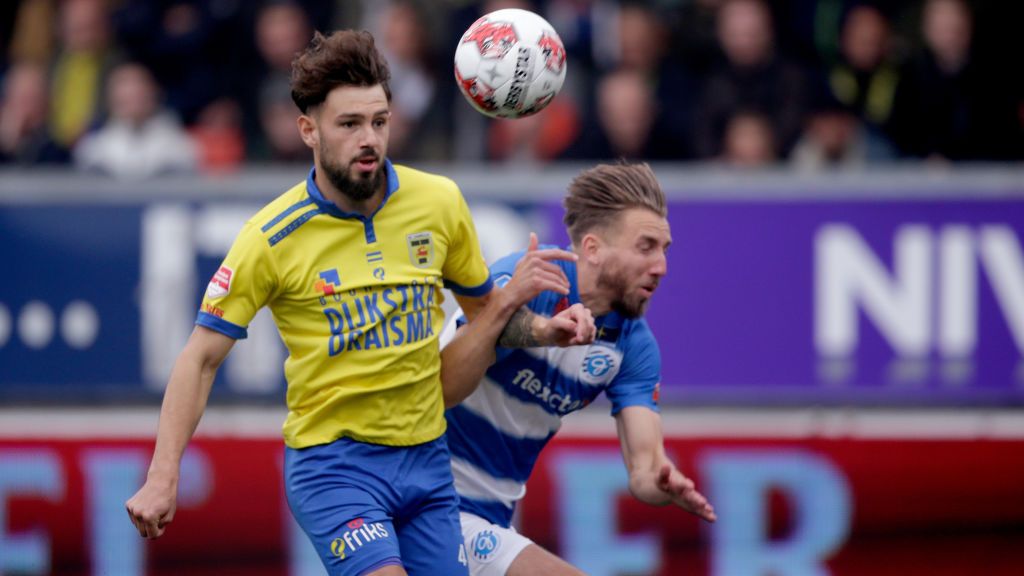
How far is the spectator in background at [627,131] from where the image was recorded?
9.89 m

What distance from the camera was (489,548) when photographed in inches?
237

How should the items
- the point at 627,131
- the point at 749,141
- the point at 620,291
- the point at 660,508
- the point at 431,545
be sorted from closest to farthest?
the point at 431,545, the point at 620,291, the point at 660,508, the point at 749,141, the point at 627,131

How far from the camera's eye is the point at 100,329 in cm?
938

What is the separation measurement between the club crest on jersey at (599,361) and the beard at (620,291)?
0.72ft

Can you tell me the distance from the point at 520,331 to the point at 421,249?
0.50 meters

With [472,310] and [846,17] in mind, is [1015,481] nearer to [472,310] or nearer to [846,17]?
[846,17]

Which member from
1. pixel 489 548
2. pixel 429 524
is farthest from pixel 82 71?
pixel 429 524

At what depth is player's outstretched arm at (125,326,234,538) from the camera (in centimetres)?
509

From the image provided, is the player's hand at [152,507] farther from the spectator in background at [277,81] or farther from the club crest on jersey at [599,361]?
the spectator in background at [277,81]

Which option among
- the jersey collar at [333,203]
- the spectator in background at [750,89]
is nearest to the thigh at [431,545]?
the jersey collar at [333,203]

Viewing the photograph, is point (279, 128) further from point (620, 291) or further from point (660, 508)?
point (620, 291)

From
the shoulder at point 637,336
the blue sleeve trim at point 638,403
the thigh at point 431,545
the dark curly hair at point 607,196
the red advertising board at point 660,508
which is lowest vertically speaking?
the red advertising board at point 660,508

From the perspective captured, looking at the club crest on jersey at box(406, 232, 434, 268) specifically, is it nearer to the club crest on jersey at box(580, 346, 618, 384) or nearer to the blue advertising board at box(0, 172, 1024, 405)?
the club crest on jersey at box(580, 346, 618, 384)

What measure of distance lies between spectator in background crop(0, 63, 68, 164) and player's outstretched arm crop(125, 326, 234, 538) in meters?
5.86
